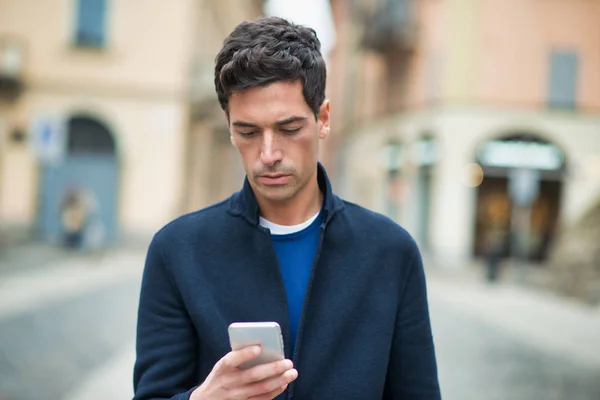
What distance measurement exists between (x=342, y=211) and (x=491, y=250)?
51.1ft

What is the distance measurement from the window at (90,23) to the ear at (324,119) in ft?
68.7

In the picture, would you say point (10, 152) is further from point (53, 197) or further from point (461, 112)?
point (461, 112)

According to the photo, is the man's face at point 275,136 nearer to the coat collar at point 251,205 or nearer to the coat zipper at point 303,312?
the coat collar at point 251,205

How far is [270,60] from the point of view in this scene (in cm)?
172

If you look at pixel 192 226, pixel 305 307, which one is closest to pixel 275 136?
pixel 192 226

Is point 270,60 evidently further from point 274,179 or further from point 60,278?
point 60,278

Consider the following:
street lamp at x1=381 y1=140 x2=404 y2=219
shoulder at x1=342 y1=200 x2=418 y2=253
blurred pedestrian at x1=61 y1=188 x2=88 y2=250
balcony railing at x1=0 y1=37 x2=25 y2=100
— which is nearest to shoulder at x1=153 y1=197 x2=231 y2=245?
shoulder at x1=342 y1=200 x2=418 y2=253

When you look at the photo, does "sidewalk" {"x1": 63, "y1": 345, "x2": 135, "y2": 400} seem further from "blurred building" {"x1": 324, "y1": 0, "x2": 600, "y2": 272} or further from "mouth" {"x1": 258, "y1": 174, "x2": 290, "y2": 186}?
"blurred building" {"x1": 324, "y1": 0, "x2": 600, "y2": 272}

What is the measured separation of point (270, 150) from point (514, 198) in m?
21.8

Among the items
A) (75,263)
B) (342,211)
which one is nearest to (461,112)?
(75,263)

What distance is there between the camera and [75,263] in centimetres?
1571

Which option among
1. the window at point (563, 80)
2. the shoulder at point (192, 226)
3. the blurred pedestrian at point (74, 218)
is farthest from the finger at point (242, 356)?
the window at point (563, 80)

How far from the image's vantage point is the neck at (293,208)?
1.90 metres

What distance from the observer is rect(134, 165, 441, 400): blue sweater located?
1795 millimetres
